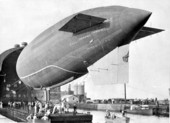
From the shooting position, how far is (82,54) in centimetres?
1594

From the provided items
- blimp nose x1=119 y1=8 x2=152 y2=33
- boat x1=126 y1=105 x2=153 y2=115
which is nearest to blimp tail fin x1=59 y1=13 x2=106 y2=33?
blimp nose x1=119 y1=8 x2=152 y2=33

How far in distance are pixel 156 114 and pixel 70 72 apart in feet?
119

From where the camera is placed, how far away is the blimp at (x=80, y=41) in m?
14.4

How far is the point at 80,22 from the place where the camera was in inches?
601

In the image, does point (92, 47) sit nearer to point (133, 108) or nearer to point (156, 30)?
point (156, 30)

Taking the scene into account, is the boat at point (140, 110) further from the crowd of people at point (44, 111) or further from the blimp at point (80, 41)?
the blimp at point (80, 41)

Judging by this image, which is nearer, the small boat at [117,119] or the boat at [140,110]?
the small boat at [117,119]

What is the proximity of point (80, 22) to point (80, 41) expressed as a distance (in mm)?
1142

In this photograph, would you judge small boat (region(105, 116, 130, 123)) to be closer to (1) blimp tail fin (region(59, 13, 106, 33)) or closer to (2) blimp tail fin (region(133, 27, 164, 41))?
(2) blimp tail fin (region(133, 27, 164, 41))

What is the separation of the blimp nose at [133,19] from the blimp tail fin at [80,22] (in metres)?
1.19

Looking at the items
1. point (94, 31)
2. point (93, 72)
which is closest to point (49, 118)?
point (93, 72)

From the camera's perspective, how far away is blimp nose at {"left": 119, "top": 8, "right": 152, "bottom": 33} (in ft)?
45.2

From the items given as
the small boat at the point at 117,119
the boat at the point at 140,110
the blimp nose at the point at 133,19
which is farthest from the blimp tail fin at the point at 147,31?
the boat at the point at 140,110

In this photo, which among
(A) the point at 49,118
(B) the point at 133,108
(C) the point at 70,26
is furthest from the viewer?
(B) the point at 133,108
